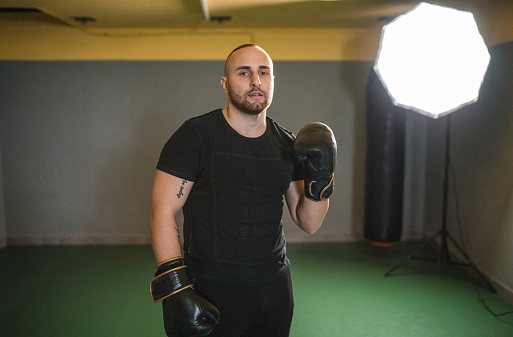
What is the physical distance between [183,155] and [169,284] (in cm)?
43

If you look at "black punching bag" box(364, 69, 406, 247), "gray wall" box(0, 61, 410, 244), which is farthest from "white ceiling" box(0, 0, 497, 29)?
"black punching bag" box(364, 69, 406, 247)

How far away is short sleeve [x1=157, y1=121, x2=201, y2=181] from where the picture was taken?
130cm

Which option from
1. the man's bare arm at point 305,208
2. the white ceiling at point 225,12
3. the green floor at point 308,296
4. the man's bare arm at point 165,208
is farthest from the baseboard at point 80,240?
the man's bare arm at point 165,208

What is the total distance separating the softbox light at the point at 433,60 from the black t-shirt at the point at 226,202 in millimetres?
1843

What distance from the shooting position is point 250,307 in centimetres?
138

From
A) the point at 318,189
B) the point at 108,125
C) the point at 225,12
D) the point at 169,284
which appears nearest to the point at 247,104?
the point at 318,189

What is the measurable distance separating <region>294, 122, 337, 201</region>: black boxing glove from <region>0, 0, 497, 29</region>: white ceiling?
6.13 ft

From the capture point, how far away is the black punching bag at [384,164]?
3.72m

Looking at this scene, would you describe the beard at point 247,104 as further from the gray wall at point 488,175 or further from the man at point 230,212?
the gray wall at point 488,175

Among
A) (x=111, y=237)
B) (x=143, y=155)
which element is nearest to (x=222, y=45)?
(x=143, y=155)

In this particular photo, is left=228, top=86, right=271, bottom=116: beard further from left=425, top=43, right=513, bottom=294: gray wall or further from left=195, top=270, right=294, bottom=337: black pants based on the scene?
left=425, top=43, right=513, bottom=294: gray wall

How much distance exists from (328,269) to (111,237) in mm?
2356

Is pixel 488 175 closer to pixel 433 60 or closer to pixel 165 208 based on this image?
pixel 433 60

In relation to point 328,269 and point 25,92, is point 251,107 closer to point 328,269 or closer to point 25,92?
point 328,269
